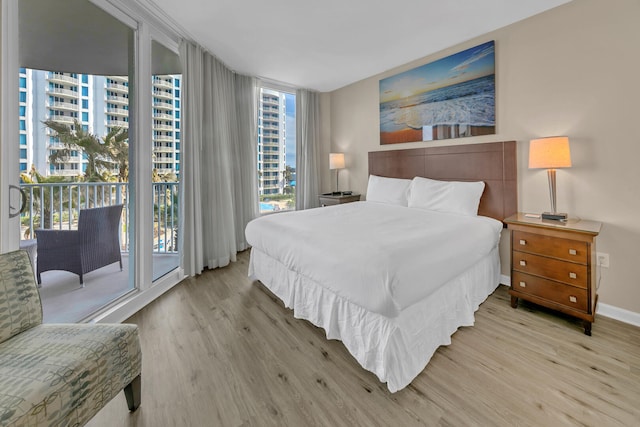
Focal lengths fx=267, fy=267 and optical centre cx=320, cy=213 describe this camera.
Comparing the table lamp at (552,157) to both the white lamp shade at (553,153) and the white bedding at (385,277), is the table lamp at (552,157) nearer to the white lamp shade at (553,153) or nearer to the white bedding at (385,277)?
the white lamp shade at (553,153)

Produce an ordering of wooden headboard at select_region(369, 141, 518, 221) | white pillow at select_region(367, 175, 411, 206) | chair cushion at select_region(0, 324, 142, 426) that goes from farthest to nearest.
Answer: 1. white pillow at select_region(367, 175, 411, 206)
2. wooden headboard at select_region(369, 141, 518, 221)
3. chair cushion at select_region(0, 324, 142, 426)

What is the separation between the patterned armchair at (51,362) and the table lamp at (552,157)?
3.12 m

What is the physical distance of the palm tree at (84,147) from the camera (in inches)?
74.8

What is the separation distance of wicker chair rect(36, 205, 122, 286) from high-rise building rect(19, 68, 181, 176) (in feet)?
1.44

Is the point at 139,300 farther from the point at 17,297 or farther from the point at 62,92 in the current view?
the point at 62,92

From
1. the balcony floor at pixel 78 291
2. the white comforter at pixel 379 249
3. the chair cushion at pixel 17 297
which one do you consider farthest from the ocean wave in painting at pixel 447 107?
the chair cushion at pixel 17 297

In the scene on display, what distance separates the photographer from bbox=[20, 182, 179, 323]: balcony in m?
1.77

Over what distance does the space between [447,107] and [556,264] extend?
203cm

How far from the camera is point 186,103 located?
2.97 m

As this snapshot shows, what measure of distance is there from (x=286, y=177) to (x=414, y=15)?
2.94 m

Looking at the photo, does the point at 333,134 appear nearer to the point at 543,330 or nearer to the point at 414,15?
the point at 414,15

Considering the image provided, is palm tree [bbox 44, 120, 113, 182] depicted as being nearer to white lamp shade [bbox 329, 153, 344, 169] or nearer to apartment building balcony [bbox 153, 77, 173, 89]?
apartment building balcony [bbox 153, 77, 173, 89]

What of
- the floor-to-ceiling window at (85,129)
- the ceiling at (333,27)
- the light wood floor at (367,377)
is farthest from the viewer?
the ceiling at (333,27)

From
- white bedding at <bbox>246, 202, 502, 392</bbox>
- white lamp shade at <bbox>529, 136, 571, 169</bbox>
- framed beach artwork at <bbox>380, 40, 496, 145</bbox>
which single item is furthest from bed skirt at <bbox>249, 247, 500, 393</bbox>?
framed beach artwork at <bbox>380, 40, 496, 145</bbox>
